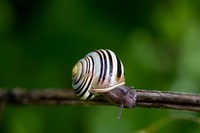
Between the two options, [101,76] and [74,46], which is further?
[74,46]

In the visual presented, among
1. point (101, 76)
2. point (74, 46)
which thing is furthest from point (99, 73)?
point (74, 46)

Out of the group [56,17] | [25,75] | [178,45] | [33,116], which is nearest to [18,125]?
[33,116]

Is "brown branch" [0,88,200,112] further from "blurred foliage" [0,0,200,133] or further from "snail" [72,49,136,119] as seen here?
"blurred foliage" [0,0,200,133]

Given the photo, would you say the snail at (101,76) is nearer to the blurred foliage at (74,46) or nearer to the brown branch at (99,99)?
the brown branch at (99,99)

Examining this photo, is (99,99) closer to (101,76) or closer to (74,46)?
(101,76)

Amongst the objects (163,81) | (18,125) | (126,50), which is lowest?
(18,125)

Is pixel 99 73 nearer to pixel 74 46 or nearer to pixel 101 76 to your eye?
pixel 101 76

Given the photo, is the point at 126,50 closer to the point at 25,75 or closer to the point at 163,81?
the point at 163,81
